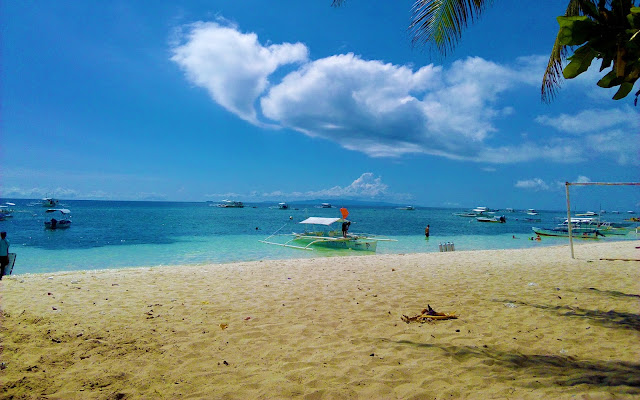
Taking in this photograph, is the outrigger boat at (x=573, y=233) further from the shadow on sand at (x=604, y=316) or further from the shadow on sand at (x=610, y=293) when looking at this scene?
the shadow on sand at (x=604, y=316)

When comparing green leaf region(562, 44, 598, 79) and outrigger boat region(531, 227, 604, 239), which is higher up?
green leaf region(562, 44, 598, 79)

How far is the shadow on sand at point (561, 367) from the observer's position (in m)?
3.47

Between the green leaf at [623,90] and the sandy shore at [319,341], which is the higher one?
the green leaf at [623,90]

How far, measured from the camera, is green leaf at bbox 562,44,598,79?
305 centimetres

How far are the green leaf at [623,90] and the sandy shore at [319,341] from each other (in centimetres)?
282

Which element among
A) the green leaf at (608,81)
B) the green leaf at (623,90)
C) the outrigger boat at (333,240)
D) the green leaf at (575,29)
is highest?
the green leaf at (575,29)

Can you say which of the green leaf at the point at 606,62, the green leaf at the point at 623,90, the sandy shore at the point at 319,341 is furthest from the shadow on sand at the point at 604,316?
the green leaf at the point at 606,62

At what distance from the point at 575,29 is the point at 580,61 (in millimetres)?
339

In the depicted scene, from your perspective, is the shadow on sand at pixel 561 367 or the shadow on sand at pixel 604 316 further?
the shadow on sand at pixel 604 316

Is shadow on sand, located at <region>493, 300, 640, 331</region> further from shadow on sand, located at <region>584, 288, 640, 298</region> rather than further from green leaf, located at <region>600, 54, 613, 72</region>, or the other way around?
green leaf, located at <region>600, 54, 613, 72</region>

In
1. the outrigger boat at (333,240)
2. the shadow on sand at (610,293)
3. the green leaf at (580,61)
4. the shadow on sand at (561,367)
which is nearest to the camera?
the green leaf at (580,61)

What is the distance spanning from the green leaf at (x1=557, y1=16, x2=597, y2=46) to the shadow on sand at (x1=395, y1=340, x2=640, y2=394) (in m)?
3.29

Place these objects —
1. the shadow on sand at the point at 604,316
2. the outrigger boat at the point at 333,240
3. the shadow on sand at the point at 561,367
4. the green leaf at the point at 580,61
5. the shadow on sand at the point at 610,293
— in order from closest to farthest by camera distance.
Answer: the green leaf at the point at 580,61 → the shadow on sand at the point at 561,367 → the shadow on sand at the point at 604,316 → the shadow on sand at the point at 610,293 → the outrigger boat at the point at 333,240

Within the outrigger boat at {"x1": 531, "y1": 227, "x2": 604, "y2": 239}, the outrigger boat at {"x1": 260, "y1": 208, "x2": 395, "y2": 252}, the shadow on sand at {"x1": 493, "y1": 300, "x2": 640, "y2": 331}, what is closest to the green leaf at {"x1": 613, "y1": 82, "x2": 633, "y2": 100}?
the shadow on sand at {"x1": 493, "y1": 300, "x2": 640, "y2": 331}
